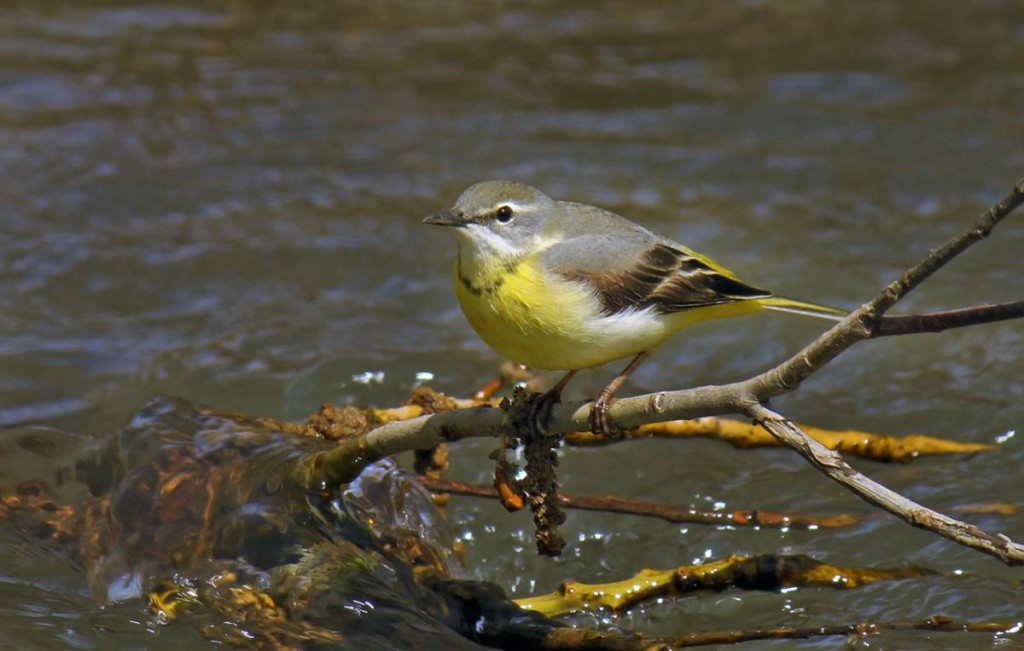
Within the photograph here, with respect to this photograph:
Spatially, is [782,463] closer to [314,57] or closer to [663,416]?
[663,416]

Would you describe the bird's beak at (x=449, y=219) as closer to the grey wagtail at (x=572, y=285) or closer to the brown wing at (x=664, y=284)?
the grey wagtail at (x=572, y=285)

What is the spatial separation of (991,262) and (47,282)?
667 cm

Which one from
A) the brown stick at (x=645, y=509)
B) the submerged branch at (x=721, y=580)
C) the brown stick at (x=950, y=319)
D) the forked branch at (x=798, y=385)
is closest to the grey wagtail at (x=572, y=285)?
the forked branch at (x=798, y=385)

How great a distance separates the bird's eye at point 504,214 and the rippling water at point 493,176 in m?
1.62

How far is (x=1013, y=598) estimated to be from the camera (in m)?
5.20

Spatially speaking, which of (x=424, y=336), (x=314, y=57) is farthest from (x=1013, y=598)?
(x=314, y=57)

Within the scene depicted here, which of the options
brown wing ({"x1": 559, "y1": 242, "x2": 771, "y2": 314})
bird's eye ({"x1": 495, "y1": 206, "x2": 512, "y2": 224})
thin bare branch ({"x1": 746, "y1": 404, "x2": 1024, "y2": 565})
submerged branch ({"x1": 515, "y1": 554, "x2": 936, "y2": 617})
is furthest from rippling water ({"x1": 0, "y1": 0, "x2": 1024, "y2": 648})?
bird's eye ({"x1": 495, "y1": 206, "x2": 512, "y2": 224})

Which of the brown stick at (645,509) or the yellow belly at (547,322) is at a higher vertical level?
the yellow belly at (547,322)

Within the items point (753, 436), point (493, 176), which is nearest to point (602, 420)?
point (753, 436)

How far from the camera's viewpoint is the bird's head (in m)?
5.40

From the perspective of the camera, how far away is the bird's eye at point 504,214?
5539mm

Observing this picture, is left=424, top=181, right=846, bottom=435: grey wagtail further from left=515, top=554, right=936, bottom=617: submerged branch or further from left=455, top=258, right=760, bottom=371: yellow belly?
left=515, top=554, right=936, bottom=617: submerged branch

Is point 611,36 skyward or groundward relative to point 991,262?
skyward

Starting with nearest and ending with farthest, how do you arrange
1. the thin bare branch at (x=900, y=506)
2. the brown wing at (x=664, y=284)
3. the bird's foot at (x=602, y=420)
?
1. the thin bare branch at (x=900, y=506)
2. the bird's foot at (x=602, y=420)
3. the brown wing at (x=664, y=284)
